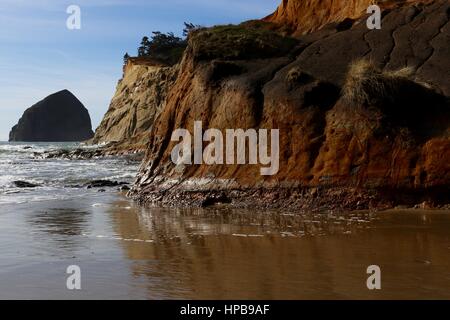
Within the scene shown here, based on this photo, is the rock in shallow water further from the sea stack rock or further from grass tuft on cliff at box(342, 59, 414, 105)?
the sea stack rock

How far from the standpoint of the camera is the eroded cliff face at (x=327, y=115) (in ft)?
30.9

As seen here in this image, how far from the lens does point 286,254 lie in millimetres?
6332

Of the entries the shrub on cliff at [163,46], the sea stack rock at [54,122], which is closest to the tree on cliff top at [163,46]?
the shrub on cliff at [163,46]

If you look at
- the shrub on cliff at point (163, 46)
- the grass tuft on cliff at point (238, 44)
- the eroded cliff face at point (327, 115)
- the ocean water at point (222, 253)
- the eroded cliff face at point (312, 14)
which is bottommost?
the ocean water at point (222, 253)

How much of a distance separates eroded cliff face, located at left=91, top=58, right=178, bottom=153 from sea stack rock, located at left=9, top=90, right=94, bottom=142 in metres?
108

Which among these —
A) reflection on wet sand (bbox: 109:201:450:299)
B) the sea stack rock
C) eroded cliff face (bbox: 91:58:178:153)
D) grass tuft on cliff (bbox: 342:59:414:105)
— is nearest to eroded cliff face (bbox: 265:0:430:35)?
grass tuft on cliff (bbox: 342:59:414:105)

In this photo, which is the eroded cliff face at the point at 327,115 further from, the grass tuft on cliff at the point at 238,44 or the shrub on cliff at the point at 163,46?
the shrub on cliff at the point at 163,46

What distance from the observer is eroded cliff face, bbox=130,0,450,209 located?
9.41m

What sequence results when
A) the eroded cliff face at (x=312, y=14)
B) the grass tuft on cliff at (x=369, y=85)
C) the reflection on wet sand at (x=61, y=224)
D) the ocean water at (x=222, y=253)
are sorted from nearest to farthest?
the ocean water at (x=222, y=253) < the reflection on wet sand at (x=61, y=224) < the grass tuft on cliff at (x=369, y=85) < the eroded cliff face at (x=312, y=14)

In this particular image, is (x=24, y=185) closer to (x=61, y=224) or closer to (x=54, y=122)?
(x=61, y=224)

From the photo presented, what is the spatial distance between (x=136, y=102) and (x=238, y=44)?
38337 mm

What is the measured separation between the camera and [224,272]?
5.57m

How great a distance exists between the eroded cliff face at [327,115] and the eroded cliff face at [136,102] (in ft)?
→ 91.9
